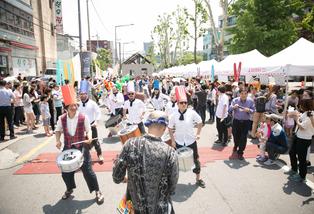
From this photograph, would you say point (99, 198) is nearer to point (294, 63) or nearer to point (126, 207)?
point (126, 207)

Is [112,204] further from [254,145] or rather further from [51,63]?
[51,63]

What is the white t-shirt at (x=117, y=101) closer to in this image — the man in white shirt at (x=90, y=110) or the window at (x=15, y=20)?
the man in white shirt at (x=90, y=110)

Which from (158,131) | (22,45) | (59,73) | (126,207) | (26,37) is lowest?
(126,207)

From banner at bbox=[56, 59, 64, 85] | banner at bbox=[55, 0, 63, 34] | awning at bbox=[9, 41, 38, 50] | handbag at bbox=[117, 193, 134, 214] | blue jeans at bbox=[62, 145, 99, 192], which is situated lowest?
blue jeans at bbox=[62, 145, 99, 192]

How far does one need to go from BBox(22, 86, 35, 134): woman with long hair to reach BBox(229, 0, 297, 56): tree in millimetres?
20383

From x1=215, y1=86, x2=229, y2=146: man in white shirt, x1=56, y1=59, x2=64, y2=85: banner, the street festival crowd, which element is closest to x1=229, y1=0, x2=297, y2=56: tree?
the street festival crowd

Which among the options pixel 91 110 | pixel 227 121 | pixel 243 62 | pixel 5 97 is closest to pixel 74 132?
pixel 91 110

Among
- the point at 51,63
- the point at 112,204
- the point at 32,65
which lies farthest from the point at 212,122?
the point at 51,63

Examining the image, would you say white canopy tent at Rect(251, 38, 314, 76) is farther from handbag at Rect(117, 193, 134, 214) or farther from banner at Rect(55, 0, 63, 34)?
banner at Rect(55, 0, 63, 34)

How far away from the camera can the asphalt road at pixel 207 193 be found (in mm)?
4758

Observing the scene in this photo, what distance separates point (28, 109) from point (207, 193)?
830cm

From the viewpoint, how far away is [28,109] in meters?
11.0

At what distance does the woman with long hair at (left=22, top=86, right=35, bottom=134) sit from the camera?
429 inches

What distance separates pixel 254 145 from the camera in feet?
29.3
